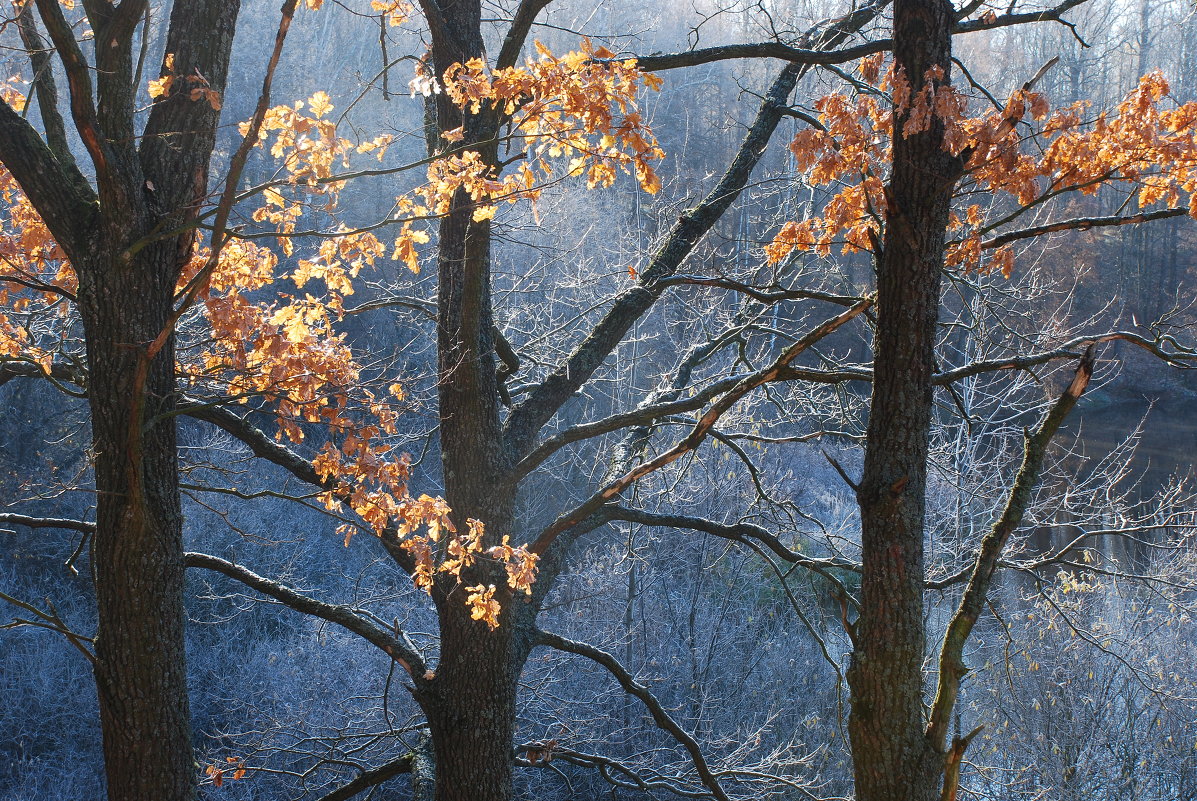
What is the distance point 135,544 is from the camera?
3531 mm

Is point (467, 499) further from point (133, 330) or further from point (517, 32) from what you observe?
point (517, 32)

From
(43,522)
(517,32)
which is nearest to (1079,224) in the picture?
(517,32)

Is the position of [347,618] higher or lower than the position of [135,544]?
lower

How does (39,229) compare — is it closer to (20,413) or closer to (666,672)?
(666,672)

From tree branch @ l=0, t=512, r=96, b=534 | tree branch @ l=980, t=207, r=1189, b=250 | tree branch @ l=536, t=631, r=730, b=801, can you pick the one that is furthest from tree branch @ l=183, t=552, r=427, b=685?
tree branch @ l=980, t=207, r=1189, b=250

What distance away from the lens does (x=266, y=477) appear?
16344mm

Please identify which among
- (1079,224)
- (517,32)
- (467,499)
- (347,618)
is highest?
(517,32)

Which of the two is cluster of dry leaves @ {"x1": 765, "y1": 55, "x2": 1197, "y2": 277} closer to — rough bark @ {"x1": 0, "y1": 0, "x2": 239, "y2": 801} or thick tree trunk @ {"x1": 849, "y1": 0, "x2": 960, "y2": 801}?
thick tree trunk @ {"x1": 849, "y1": 0, "x2": 960, "y2": 801}

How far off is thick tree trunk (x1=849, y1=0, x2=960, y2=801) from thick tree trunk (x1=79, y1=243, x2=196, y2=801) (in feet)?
8.64

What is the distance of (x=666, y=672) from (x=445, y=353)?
1061cm

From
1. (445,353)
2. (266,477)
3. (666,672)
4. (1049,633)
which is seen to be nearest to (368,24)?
(266,477)

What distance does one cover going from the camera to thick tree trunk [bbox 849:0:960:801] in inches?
129

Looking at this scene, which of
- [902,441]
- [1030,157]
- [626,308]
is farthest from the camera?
[626,308]

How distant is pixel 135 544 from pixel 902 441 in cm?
289
